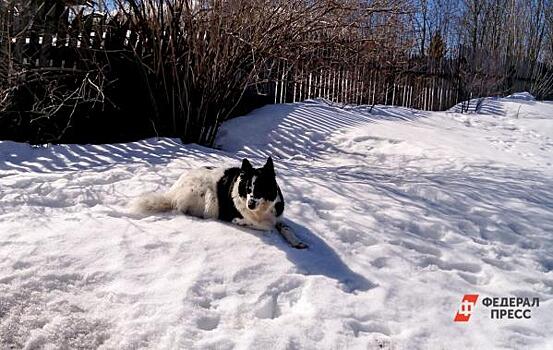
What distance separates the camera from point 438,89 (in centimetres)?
1465

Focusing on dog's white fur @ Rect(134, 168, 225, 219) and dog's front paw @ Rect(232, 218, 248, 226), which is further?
dog's white fur @ Rect(134, 168, 225, 219)

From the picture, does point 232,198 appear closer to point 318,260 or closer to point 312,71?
point 318,260

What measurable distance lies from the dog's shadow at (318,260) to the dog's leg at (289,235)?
3cm

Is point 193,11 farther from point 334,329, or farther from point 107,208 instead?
point 334,329

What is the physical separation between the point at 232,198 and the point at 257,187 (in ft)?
1.13

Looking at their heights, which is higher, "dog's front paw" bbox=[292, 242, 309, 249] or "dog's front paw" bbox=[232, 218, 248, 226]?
"dog's front paw" bbox=[232, 218, 248, 226]

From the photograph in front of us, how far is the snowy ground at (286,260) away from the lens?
2.49m

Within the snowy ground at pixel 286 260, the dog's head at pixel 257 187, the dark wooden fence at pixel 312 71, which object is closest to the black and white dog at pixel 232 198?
the dog's head at pixel 257 187

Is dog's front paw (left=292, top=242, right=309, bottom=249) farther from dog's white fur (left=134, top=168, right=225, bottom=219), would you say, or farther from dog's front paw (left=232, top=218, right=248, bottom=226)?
dog's white fur (left=134, top=168, right=225, bottom=219)

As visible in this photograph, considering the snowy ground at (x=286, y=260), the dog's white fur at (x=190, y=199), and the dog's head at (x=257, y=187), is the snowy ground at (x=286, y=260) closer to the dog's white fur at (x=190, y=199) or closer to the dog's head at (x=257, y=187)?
the dog's white fur at (x=190, y=199)

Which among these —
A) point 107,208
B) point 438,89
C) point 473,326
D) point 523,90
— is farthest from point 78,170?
point 523,90

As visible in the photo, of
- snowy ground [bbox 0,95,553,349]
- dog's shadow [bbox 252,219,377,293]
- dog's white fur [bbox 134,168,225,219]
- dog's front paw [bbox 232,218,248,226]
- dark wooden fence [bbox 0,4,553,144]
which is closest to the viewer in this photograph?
snowy ground [bbox 0,95,553,349]

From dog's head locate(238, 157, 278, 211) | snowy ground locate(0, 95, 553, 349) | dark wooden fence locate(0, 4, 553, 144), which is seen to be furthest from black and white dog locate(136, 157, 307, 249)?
dark wooden fence locate(0, 4, 553, 144)

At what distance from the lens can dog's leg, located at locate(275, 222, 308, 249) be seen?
350 cm
